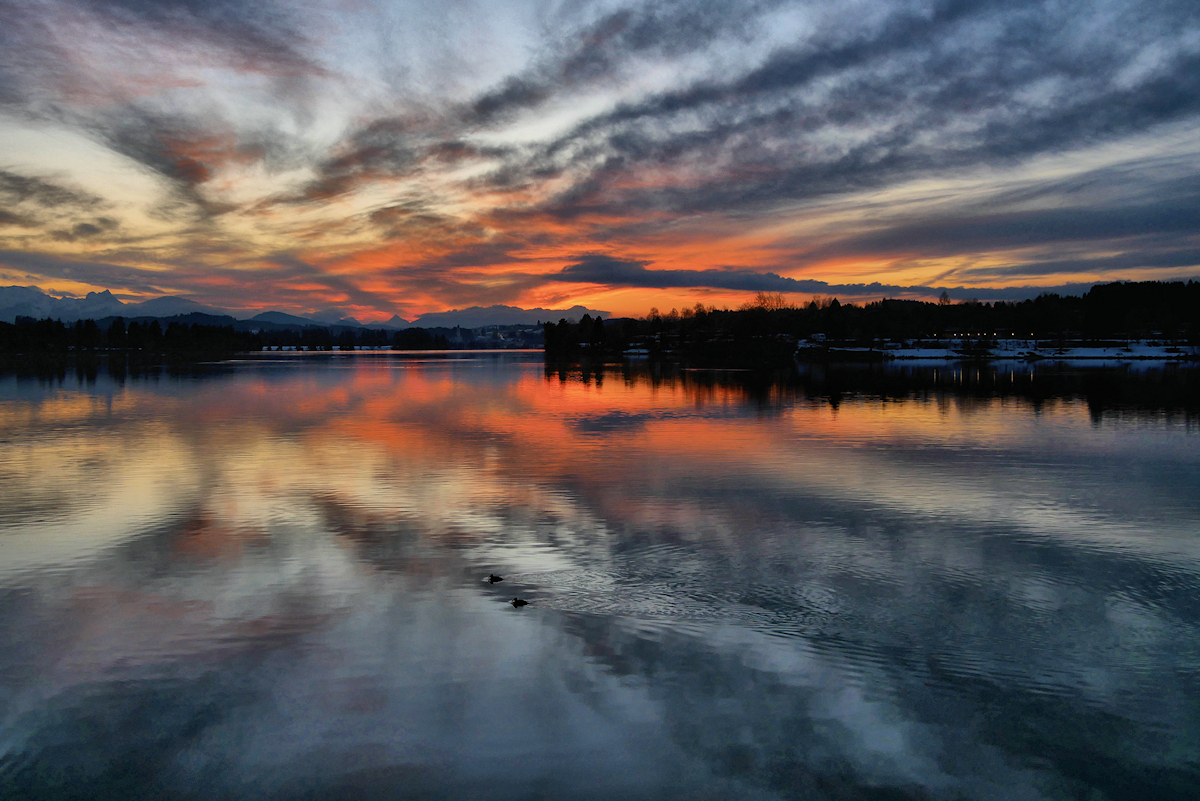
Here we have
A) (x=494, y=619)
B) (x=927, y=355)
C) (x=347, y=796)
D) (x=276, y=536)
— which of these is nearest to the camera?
(x=347, y=796)

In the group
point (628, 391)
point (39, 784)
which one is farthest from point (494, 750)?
point (628, 391)

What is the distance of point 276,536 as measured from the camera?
1427cm

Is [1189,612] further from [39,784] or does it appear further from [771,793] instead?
[39,784]

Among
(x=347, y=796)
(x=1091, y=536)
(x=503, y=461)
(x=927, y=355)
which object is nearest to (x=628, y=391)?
(x=503, y=461)

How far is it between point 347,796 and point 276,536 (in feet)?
A: 29.4

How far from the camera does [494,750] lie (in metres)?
7.08

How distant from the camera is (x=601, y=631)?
966 centimetres

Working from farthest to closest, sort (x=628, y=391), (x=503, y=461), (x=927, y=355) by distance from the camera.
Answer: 1. (x=927, y=355)
2. (x=628, y=391)
3. (x=503, y=461)

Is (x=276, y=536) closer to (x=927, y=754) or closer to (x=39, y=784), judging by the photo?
(x=39, y=784)

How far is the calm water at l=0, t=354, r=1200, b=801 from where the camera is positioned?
272 inches

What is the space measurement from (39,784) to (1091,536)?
17.2m

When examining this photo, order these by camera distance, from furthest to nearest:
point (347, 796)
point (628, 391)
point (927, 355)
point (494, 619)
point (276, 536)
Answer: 1. point (927, 355)
2. point (628, 391)
3. point (276, 536)
4. point (494, 619)
5. point (347, 796)

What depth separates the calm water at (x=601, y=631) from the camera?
22.6ft

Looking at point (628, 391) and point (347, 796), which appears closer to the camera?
point (347, 796)
